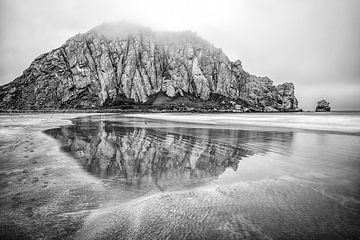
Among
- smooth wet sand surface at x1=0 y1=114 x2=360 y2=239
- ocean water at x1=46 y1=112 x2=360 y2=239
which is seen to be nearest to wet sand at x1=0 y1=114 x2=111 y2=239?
smooth wet sand surface at x1=0 y1=114 x2=360 y2=239

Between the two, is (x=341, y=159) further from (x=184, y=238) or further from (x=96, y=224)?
(x=96, y=224)

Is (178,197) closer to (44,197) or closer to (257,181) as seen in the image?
(257,181)

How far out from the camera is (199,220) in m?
Answer: 6.39

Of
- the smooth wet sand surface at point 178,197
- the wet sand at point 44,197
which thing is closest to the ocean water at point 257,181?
the smooth wet sand surface at point 178,197

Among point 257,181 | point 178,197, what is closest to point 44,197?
point 178,197

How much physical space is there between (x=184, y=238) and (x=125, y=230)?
158 centimetres

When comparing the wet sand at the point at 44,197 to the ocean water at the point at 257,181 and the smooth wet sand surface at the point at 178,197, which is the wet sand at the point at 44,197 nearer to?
the smooth wet sand surface at the point at 178,197

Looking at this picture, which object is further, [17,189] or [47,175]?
[47,175]

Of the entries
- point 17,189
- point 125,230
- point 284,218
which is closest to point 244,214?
point 284,218

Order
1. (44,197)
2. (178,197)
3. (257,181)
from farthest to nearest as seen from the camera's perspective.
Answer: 1. (257,181)
2. (178,197)
3. (44,197)

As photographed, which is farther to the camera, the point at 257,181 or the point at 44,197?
the point at 257,181

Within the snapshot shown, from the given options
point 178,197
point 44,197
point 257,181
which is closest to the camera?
point 44,197

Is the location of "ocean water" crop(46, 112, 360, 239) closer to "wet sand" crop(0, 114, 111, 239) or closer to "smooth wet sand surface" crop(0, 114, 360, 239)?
"smooth wet sand surface" crop(0, 114, 360, 239)

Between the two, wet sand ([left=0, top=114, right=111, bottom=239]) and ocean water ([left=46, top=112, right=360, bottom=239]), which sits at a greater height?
ocean water ([left=46, top=112, right=360, bottom=239])
